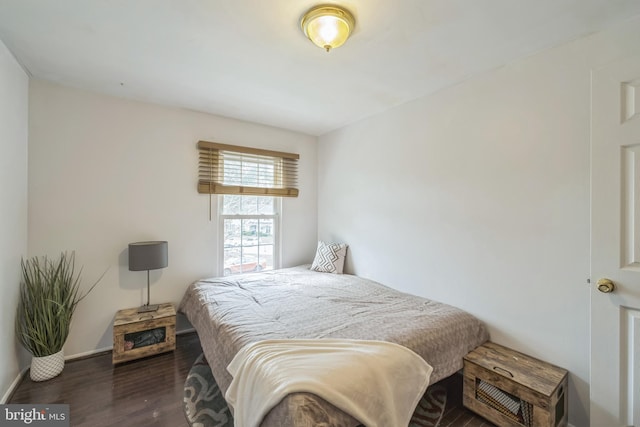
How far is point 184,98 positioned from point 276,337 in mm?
2405

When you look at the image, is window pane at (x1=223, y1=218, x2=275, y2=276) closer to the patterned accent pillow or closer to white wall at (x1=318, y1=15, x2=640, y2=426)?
the patterned accent pillow

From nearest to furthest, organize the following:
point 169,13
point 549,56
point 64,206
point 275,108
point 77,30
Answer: point 169,13
point 77,30
point 549,56
point 64,206
point 275,108

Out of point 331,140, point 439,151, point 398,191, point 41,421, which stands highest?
point 331,140

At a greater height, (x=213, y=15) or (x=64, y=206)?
(x=213, y=15)

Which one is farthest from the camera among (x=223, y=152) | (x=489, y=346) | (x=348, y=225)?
(x=348, y=225)

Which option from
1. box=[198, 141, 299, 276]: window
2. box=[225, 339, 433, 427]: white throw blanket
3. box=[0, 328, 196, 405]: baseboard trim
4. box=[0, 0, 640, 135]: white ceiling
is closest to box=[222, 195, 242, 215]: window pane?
box=[198, 141, 299, 276]: window

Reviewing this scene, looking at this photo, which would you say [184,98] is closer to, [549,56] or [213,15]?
[213,15]

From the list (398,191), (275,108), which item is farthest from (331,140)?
(398,191)

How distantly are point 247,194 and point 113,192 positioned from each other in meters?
1.33

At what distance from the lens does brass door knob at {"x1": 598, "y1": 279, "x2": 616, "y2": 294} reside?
1.42m

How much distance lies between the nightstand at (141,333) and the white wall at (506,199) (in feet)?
7.17

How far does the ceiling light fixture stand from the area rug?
7.89 ft

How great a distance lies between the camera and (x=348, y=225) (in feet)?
11.4

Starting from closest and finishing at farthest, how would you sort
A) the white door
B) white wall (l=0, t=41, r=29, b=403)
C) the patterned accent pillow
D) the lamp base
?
1. the white door
2. white wall (l=0, t=41, r=29, b=403)
3. the lamp base
4. the patterned accent pillow
